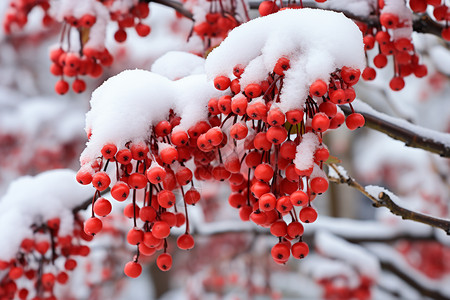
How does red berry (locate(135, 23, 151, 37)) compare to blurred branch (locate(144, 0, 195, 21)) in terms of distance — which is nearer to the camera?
blurred branch (locate(144, 0, 195, 21))

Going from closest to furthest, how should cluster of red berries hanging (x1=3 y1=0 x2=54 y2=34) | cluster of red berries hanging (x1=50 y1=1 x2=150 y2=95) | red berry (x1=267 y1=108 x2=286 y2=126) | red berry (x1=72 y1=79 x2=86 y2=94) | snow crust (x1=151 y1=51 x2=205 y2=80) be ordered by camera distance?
red berry (x1=267 y1=108 x2=286 y2=126) → snow crust (x1=151 y1=51 x2=205 y2=80) → cluster of red berries hanging (x1=50 y1=1 x2=150 y2=95) → red berry (x1=72 y1=79 x2=86 y2=94) → cluster of red berries hanging (x1=3 y1=0 x2=54 y2=34)

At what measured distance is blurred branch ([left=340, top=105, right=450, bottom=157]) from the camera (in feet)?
4.46

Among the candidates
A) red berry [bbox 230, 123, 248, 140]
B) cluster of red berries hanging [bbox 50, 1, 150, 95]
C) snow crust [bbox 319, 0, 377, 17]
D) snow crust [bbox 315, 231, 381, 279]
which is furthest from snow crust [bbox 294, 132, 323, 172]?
snow crust [bbox 315, 231, 381, 279]

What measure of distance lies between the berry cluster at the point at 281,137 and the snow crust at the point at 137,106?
0.08 m

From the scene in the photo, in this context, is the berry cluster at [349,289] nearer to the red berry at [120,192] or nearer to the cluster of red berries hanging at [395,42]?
the cluster of red berries hanging at [395,42]

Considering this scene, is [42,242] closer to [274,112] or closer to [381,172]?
[274,112]

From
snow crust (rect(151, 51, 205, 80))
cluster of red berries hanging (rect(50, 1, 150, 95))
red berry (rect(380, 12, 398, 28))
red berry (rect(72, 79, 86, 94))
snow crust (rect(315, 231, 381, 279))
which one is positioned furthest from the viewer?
snow crust (rect(315, 231, 381, 279))

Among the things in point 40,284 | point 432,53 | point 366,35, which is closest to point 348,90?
point 366,35

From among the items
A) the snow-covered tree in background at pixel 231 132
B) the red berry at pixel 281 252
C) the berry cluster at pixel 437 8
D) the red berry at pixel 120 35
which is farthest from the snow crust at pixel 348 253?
the red berry at pixel 281 252

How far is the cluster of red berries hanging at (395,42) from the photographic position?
1.37 m

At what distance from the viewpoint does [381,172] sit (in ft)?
25.8

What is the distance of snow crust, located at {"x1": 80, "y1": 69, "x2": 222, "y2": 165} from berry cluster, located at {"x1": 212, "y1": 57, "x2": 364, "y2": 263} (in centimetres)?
8

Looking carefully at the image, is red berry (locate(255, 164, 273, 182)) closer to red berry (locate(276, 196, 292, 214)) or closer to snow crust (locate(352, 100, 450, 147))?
red berry (locate(276, 196, 292, 214))

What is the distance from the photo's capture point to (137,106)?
1.10 meters
